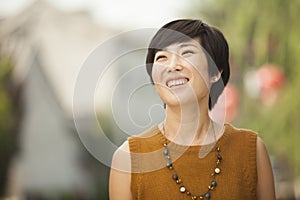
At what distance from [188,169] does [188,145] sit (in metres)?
0.05

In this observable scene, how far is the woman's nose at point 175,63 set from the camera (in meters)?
1.38

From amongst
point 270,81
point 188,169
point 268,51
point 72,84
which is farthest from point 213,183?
point 268,51

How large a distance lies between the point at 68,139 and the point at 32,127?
0.80 m

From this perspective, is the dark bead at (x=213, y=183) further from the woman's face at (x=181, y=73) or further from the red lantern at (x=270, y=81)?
the red lantern at (x=270, y=81)

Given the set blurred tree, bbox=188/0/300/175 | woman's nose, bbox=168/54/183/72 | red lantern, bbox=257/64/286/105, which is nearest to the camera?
woman's nose, bbox=168/54/183/72

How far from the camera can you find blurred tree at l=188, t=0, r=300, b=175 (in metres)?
8.21

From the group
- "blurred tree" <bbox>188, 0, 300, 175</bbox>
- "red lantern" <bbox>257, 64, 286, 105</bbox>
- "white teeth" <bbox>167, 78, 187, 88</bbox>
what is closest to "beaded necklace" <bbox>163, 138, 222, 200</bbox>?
"white teeth" <bbox>167, 78, 187, 88</bbox>

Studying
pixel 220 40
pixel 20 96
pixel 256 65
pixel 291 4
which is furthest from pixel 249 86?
pixel 220 40

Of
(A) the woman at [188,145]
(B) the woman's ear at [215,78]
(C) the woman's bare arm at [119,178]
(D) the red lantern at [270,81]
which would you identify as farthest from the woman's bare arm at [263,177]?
(D) the red lantern at [270,81]

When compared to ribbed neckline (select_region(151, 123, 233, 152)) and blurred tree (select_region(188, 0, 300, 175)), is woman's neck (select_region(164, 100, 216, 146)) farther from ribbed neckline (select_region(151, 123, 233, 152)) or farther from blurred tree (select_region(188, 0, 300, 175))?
blurred tree (select_region(188, 0, 300, 175))

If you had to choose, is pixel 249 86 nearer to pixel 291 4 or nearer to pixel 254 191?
pixel 291 4

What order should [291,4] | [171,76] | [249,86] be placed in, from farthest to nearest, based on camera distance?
[249,86] → [291,4] → [171,76]

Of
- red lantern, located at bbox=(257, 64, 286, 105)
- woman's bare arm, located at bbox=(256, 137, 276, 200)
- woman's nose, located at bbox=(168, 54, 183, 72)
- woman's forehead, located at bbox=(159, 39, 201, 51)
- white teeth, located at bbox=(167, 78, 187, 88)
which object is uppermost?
red lantern, located at bbox=(257, 64, 286, 105)

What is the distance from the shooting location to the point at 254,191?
1436 millimetres
